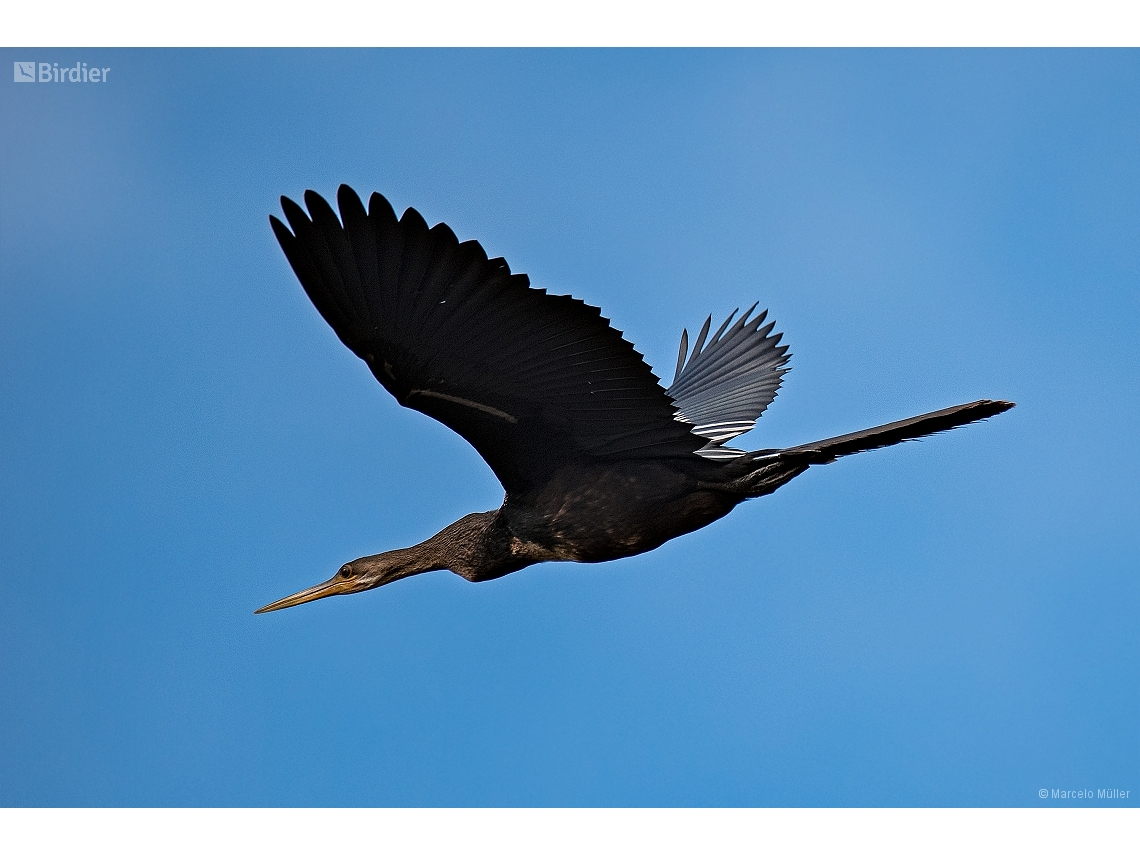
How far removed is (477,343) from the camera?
646cm

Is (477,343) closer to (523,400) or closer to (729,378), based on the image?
(523,400)

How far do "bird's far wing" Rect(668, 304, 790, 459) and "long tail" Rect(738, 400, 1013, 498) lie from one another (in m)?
1.17

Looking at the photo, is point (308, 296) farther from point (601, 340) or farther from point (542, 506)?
point (542, 506)

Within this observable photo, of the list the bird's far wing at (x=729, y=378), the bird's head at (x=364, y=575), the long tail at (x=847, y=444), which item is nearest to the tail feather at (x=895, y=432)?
the long tail at (x=847, y=444)

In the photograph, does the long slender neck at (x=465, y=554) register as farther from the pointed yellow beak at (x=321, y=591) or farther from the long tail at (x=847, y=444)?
the long tail at (x=847, y=444)

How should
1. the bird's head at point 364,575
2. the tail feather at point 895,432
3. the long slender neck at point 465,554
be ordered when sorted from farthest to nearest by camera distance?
the bird's head at point 364,575 < the long slender neck at point 465,554 < the tail feather at point 895,432

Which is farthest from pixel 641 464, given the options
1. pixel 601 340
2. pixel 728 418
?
pixel 728 418

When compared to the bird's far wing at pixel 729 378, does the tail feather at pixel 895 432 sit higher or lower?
lower

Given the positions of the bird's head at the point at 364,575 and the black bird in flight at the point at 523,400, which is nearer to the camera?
the black bird in flight at the point at 523,400

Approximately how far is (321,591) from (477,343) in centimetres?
315

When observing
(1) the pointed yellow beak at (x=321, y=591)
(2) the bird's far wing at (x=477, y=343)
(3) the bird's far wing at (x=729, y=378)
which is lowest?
(1) the pointed yellow beak at (x=321, y=591)

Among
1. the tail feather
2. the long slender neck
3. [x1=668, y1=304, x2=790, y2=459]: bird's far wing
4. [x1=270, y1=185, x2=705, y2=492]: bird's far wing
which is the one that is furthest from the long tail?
the long slender neck

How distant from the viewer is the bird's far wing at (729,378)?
889 cm

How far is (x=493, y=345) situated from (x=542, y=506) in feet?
4.52
